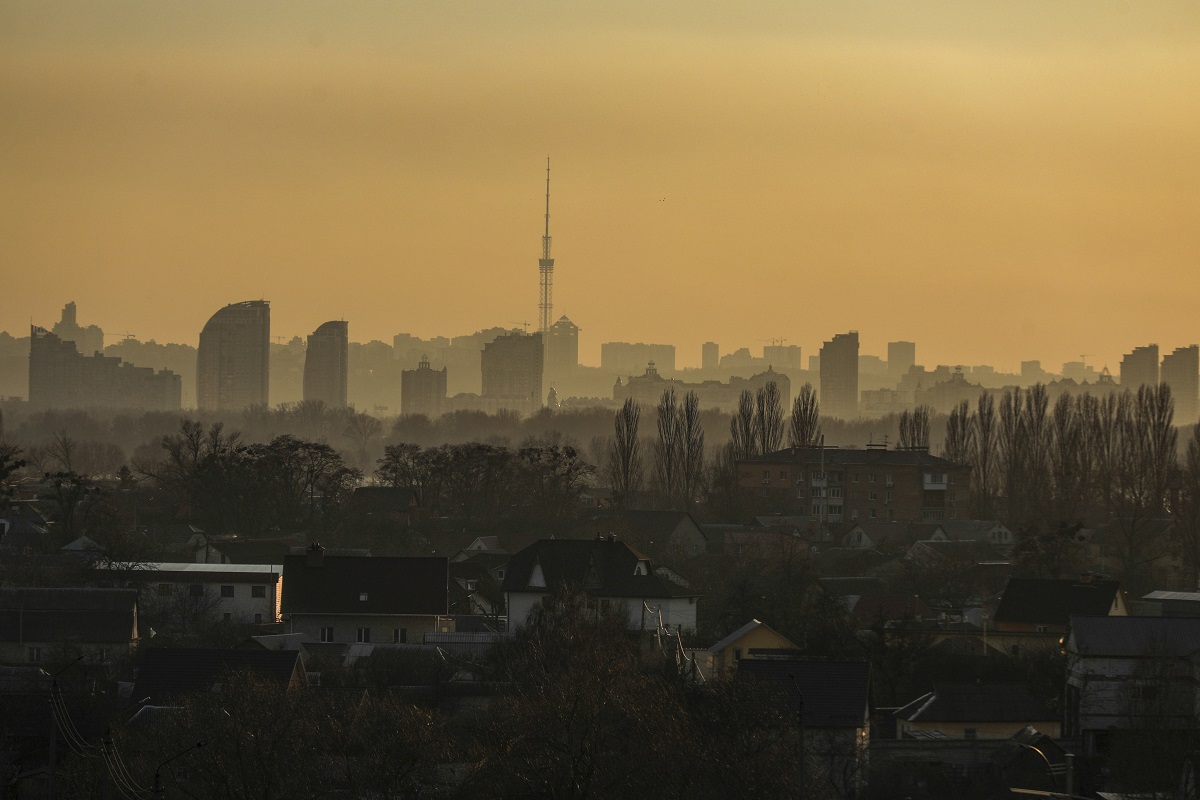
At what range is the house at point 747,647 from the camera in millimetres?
25469

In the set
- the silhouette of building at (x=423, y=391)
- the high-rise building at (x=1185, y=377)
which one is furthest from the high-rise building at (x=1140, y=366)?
the silhouette of building at (x=423, y=391)

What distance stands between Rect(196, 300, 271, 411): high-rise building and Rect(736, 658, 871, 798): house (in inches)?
6261

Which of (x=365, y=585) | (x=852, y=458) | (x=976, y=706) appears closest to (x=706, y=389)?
(x=852, y=458)

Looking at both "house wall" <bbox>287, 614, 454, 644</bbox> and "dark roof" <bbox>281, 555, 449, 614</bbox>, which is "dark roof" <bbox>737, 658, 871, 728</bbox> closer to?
"house wall" <bbox>287, 614, 454, 644</bbox>

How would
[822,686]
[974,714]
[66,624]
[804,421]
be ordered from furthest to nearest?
[804,421]
[66,624]
[974,714]
[822,686]

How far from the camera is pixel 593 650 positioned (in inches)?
902

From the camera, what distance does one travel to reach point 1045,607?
94.9 feet

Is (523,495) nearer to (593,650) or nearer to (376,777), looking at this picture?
(593,650)

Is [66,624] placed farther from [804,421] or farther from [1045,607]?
[804,421]

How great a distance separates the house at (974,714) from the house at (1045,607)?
4.66 m

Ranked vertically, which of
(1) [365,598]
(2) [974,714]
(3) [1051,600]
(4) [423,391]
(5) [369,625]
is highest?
(4) [423,391]

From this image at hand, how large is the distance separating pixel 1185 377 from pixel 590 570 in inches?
5664

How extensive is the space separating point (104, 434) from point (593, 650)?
341 ft

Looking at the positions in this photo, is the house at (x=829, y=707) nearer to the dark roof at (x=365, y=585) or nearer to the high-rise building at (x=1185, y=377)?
the dark roof at (x=365, y=585)
